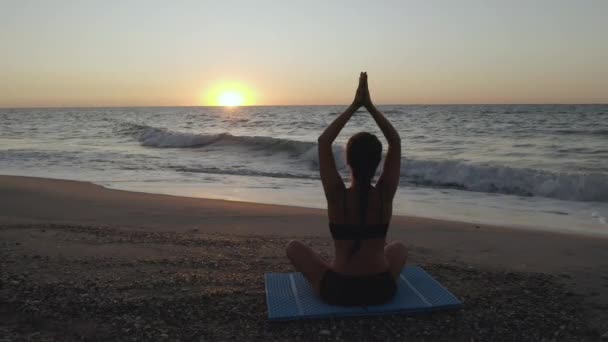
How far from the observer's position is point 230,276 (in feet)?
15.6

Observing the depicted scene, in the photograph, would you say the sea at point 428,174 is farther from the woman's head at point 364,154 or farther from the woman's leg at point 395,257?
the woman's head at point 364,154

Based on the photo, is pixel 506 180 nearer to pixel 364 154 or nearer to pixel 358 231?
pixel 358 231

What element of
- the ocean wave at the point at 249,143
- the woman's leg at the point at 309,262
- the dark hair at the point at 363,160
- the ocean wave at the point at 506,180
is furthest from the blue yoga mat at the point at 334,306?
the ocean wave at the point at 249,143

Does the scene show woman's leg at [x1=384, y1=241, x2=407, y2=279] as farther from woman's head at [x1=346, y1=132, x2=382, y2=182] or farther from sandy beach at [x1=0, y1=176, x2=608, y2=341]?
woman's head at [x1=346, y1=132, x2=382, y2=182]

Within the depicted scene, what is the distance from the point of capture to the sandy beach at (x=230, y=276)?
11.9 ft

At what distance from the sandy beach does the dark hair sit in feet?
3.19

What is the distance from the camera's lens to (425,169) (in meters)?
14.4

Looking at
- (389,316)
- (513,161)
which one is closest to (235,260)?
(389,316)

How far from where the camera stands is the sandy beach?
3.64m

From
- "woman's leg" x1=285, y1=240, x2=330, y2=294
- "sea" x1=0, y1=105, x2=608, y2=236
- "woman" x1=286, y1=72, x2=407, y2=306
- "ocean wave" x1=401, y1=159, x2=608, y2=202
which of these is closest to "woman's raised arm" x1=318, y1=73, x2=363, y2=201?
"woman" x1=286, y1=72, x2=407, y2=306

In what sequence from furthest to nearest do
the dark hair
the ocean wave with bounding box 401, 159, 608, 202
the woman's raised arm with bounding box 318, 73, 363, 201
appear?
the ocean wave with bounding box 401, 159, 608, 202
the woman's raised arm with bounding box 318, 73, 363, 201
the dark hair

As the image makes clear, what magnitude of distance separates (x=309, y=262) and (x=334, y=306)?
40 centimetres

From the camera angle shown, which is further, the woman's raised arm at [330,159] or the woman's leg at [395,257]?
the woman's leg at [395,257]

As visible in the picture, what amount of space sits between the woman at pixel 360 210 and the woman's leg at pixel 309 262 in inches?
2.1
